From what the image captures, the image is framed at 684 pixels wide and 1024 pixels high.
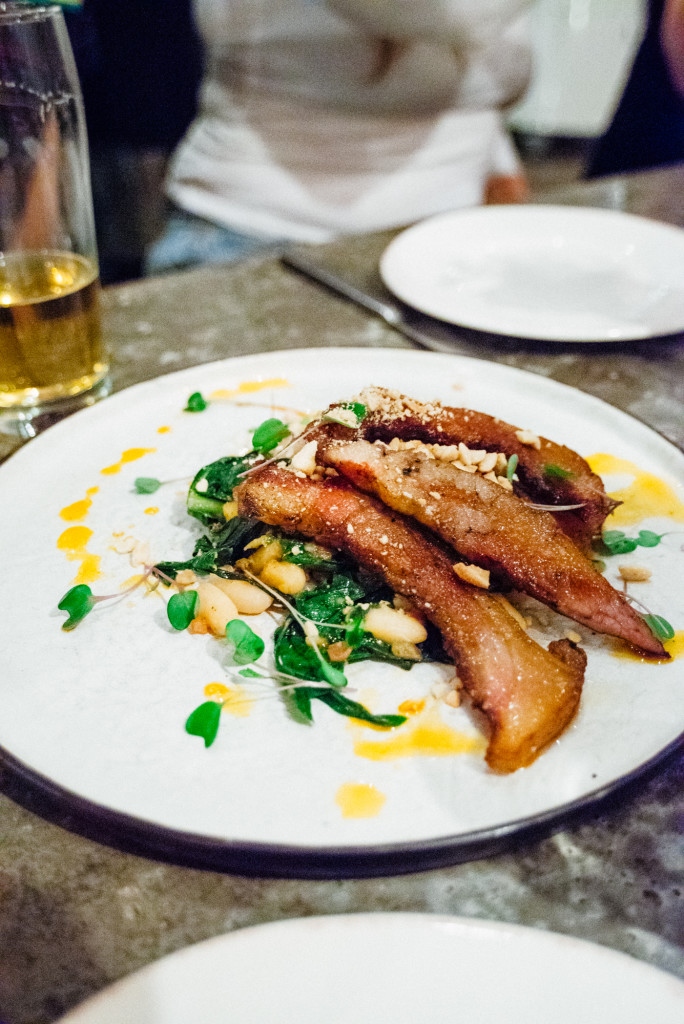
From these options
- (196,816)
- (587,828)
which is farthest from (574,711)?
(196,816)

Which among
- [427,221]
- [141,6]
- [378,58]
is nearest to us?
[427,221]

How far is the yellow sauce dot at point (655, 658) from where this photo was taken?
1115 mm

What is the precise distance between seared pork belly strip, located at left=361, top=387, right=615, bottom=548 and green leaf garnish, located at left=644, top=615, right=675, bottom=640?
0.24 m

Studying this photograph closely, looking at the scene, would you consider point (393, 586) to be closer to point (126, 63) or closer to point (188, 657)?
point (188, 657)

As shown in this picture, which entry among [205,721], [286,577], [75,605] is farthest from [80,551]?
[205,721]

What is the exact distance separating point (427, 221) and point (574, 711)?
2.15m

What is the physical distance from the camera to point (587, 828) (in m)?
0.97

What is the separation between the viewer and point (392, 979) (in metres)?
0.76

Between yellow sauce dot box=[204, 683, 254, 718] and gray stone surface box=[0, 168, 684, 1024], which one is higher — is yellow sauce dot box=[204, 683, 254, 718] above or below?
above

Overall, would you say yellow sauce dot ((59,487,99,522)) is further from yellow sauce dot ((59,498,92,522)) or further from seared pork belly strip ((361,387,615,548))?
seared pork belly strip ((361,387,615,548))

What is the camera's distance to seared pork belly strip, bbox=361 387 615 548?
1395 millimetres

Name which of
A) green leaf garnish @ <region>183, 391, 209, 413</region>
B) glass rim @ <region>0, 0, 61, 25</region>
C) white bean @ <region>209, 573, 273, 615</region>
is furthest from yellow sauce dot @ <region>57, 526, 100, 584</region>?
glass rim @ <region>0, 0, 61, 25</region>

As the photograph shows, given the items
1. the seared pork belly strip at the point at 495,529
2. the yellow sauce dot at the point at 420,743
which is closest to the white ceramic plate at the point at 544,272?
the seared pork belly strip at the point at 495,529

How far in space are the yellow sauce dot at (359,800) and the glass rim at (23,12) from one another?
5.54 ft
